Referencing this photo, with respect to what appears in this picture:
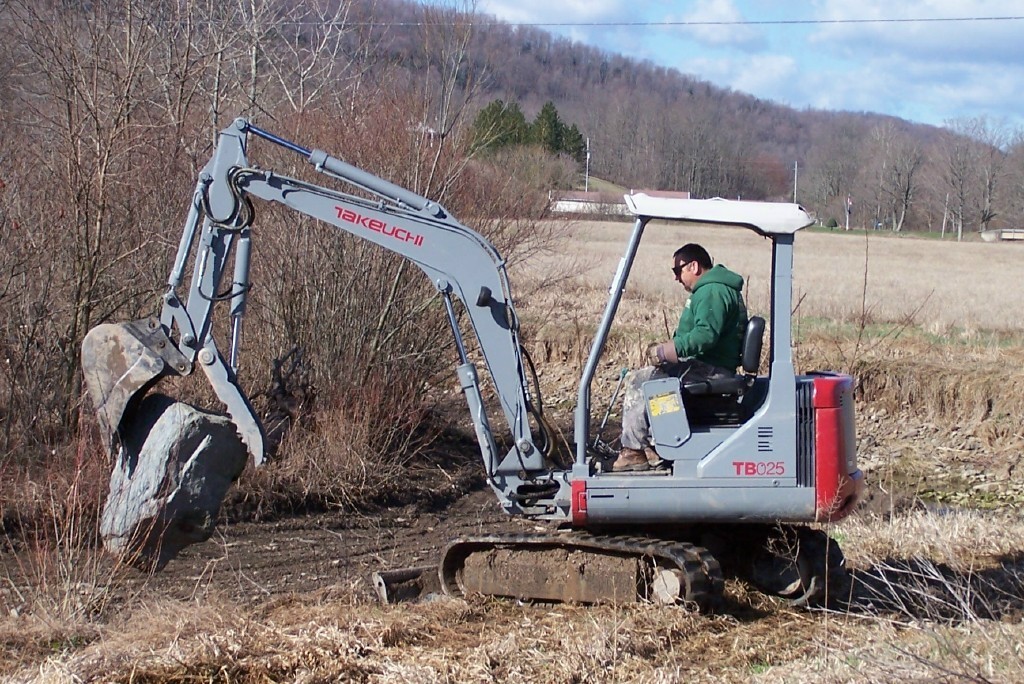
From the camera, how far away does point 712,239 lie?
3922cm

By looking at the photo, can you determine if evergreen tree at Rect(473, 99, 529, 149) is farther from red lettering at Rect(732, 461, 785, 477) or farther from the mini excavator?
red lettering at Rect(732, 461, 785, 477)

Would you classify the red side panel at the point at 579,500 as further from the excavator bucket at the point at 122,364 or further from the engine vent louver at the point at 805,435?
the excavator bucket at the point at 122,364

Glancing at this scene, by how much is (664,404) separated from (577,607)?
1311 mm

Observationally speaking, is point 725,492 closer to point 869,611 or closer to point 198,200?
point 869,611

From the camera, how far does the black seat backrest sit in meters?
6.50

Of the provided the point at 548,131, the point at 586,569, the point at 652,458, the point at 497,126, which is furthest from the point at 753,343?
the point at 548,131

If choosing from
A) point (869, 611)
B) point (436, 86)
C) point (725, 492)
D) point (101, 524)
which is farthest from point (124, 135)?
point (869, 611)

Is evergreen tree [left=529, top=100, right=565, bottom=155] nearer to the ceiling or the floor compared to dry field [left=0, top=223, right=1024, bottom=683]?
nearer to the ceiling

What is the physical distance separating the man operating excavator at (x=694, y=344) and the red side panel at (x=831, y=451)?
55cm

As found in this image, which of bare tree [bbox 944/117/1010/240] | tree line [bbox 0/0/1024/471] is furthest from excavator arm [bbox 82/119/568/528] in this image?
bare tree [bbox 944/117/1010/240]

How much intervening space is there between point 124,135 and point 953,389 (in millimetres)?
10630

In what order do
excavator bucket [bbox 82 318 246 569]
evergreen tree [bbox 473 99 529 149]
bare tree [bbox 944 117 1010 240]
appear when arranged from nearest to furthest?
1. excavator bucket [bbox 82 318 246 569]
2. evergreen tree [bbox 473 99 529 149]
3. bare tree [bbox 944 117 1010 240]

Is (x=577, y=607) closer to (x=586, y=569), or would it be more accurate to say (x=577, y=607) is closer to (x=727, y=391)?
(x=586, y=569)

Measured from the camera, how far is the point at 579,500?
22.2 ft
